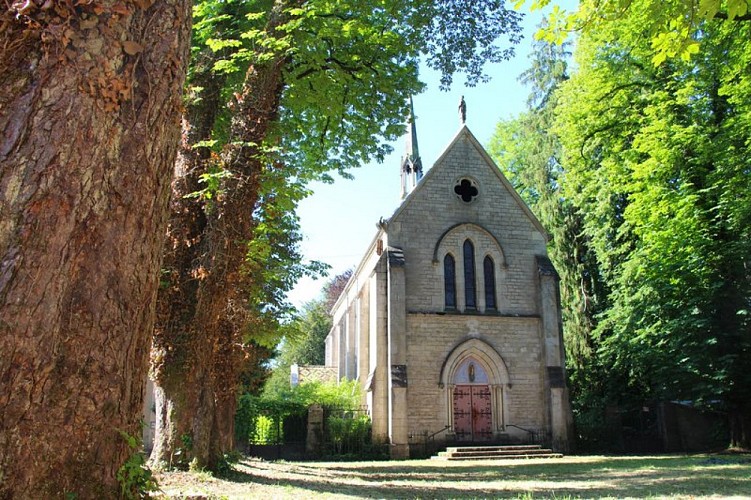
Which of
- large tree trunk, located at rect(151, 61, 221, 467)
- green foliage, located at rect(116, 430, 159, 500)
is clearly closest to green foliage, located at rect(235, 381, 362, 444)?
large tree trunk, located at rect(151, 61, 221, 467)

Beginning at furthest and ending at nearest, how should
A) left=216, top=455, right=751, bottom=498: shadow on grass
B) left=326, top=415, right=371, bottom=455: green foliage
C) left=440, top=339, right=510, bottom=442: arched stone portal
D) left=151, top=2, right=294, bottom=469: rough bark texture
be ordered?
1. left=440, top=339, right=510, bottom=442: arched stone portal
2. left=326, top=415, right=371, bottom=455: green foliage
3. left=151, top=2, right=294, bottom=469: rough bark texture
4. left=216, top=455, right=751, bottom=498: shadow on grass

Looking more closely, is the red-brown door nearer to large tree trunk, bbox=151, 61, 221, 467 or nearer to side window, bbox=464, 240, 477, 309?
side window, bbox=464, 240, 477, 309

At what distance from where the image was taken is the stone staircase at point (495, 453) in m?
20.1

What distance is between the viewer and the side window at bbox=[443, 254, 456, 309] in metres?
23.2

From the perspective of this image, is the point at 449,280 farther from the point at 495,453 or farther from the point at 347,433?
the point at 347,433

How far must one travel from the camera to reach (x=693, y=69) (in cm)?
1941

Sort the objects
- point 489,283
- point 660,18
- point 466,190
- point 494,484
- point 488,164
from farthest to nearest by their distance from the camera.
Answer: point 488,164 → point 466,190 → point 489,283 → point 494,484 → point 660,18

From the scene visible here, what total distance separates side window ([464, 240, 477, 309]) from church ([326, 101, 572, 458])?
0.04 m

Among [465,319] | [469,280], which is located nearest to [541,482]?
[465,319]

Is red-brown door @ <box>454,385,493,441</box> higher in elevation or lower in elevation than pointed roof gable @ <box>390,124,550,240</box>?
lower

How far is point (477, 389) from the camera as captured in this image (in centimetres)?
2277

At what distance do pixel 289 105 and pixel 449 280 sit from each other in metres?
11.5

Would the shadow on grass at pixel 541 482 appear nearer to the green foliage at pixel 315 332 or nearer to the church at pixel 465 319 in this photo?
the church at pixel 465 319

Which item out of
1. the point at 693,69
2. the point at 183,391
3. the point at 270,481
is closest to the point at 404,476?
the point at 270,481
